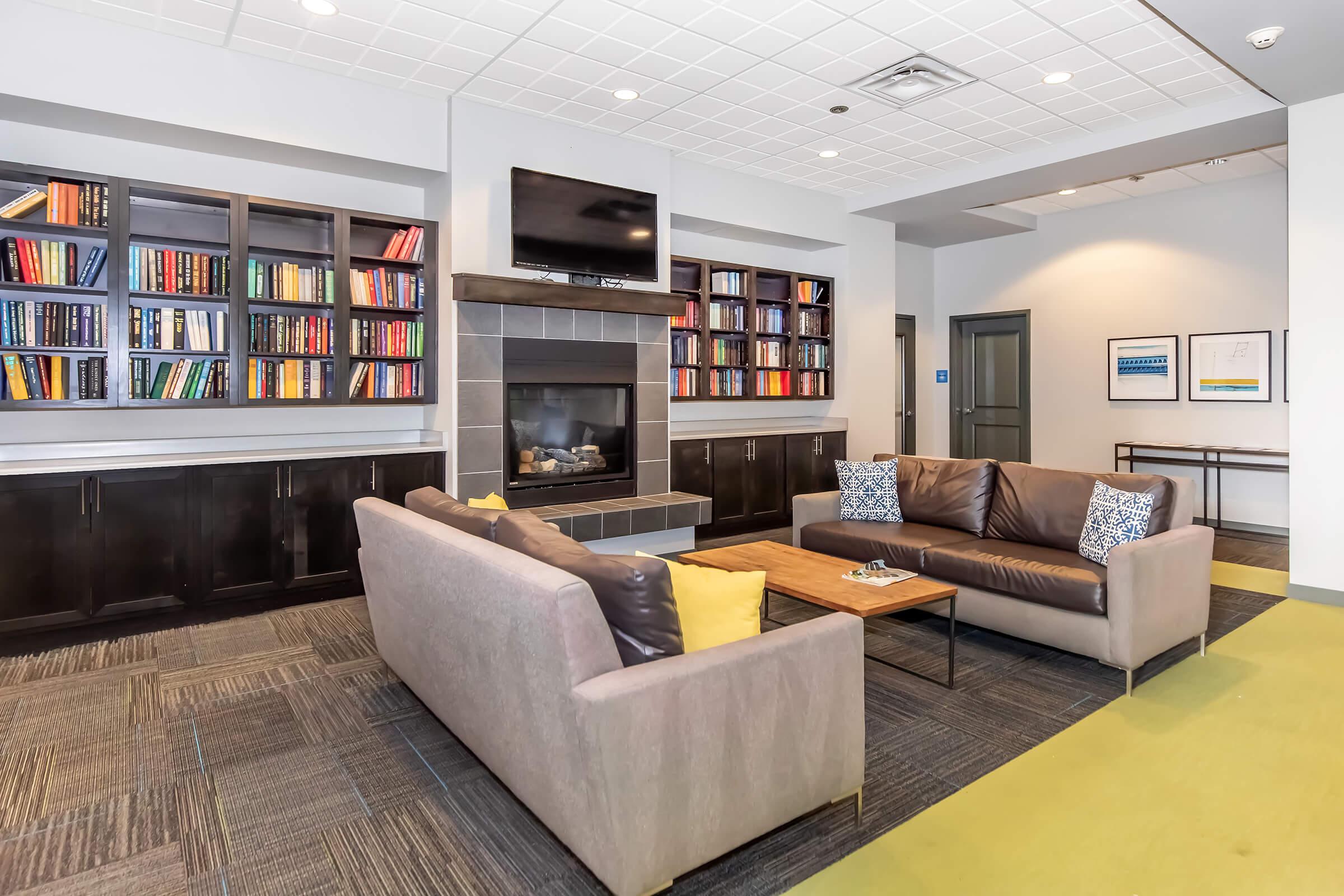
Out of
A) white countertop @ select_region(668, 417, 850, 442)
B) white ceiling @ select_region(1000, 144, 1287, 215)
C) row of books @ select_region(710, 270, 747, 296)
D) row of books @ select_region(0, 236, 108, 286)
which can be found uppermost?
white ceiling @ select_region(1000, 144, 1287, 215)

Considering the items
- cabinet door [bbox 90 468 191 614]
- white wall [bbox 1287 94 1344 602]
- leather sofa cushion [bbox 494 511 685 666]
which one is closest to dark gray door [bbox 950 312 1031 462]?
white wall [bbox 1287 94 1344 602]

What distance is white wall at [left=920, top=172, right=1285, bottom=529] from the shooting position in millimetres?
6457

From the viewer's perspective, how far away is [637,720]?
1729 millimetres

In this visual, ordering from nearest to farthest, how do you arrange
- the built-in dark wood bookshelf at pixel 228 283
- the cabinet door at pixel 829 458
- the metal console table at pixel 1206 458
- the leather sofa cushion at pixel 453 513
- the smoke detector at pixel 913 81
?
1. the leather sofa cushion at pixel 453 513
2. the built-in dark wood bookshelf at pixel 228 283
3. the smoke detector at pixel 913 81
4. the metal console table at pixel 1206 458
5. the cabinet door at pixel 829 458

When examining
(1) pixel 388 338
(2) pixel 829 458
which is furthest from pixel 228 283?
(2) pixel 829 458

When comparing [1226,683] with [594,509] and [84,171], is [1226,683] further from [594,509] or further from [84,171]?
[84,171]

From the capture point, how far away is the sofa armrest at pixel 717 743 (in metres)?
1.73

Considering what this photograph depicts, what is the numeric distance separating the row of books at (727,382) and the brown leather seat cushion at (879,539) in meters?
2.22

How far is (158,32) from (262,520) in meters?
2.56

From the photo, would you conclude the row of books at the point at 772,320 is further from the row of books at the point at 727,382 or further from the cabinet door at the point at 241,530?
the cabinet door at the point at 241,530

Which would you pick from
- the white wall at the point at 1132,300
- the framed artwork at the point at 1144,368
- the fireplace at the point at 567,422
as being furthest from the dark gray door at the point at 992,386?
the fireplace at the point at 567,422

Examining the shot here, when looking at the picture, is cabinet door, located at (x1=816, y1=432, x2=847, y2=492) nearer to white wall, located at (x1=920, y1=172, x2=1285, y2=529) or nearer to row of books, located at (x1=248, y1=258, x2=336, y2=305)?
white wall, located at (x1=920, y1=172, x2=1285, y2=529)

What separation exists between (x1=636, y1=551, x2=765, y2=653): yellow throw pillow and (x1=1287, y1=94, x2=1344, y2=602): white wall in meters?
4.11

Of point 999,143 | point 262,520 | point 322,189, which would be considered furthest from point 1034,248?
point 262,520
